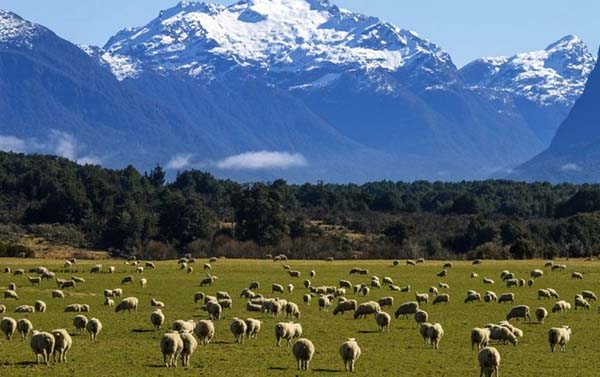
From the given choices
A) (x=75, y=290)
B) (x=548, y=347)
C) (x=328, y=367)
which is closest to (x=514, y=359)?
(x=548, y=347)

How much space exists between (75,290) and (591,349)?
112 feet

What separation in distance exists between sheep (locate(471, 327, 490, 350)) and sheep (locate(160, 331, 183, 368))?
10.5 metres

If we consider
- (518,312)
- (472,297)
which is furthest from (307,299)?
(518,312)

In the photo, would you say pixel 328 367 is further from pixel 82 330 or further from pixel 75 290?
pixel 75 290

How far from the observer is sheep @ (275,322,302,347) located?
3931 centimetres

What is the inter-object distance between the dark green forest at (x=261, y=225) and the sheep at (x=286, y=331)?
70206 millimetres

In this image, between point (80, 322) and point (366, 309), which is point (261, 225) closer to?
point (366, 309)

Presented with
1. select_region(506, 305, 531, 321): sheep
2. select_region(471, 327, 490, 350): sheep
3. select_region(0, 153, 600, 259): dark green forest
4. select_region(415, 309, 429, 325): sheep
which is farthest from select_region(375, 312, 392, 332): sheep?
select_region(0, 153, 600, 259): dark green forest

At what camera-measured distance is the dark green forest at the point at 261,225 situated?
A: 117m

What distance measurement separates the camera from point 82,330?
1686 inches

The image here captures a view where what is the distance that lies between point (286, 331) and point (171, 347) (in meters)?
6.39

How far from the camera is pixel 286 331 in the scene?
1558 inches

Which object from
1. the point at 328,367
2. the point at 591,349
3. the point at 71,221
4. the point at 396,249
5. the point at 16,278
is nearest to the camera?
the point at 328,367

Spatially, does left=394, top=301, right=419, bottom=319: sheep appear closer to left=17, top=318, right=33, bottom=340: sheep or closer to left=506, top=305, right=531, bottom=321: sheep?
left=506, top=305, right=531, bottom=321: sheep
